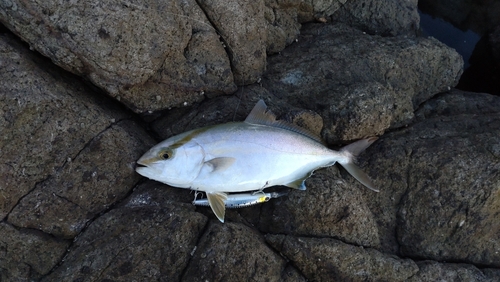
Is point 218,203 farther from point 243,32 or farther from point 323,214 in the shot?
point 243,32

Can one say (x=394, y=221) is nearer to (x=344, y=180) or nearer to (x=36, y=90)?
(x=344, y=180)

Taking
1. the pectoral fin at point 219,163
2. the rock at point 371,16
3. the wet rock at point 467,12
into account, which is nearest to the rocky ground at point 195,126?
the pectoral fin at point 219,163

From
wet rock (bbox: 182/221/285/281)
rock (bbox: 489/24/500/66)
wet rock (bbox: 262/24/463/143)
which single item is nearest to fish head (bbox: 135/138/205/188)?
wet rock (bbox: 182/221/285/281)

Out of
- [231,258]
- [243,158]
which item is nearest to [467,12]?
[243,158]

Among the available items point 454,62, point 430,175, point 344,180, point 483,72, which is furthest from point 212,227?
point 483,72

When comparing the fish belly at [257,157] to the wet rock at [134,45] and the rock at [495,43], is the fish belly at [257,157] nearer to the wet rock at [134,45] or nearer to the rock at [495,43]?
the wet rock at [134,45]

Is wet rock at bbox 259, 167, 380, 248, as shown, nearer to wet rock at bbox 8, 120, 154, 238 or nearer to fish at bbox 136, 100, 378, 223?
fish at bbox 136, 100, 378, 223
